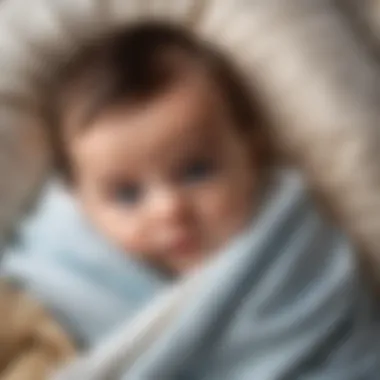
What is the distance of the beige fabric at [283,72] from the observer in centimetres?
80

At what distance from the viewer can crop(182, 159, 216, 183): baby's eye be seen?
2.23ft

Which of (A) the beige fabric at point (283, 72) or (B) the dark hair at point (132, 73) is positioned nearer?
(B) the dark hair at point (132, 73)

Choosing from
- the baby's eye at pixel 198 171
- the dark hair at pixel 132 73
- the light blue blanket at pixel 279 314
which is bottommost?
the light blue blanket at pixel 279 314

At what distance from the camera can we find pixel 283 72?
2.68 ft

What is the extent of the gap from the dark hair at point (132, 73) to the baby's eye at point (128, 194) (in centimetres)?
5

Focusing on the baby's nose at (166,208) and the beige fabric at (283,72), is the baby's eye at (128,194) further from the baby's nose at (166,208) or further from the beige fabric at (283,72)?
the beige fabric at (283,72)

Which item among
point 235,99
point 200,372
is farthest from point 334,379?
point 235,99

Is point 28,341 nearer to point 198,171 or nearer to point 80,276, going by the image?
point 80,276

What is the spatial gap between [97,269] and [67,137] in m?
0.10

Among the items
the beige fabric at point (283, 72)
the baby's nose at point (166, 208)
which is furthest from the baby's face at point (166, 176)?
the beige fabric at point (283, 72)

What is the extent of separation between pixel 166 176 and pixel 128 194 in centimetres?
3

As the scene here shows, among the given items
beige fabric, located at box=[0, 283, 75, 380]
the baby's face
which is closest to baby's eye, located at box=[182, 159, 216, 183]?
the baby's face

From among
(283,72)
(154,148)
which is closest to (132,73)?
(154,148)

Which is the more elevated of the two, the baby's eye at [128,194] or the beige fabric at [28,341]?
the baby's eye at [128,194]
